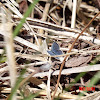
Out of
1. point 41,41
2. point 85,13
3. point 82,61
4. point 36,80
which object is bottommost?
point 36,80

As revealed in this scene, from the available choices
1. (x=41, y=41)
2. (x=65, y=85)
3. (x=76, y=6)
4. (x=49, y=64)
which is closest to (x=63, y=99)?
(x=65, y=85)

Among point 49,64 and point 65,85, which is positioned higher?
point 49,64

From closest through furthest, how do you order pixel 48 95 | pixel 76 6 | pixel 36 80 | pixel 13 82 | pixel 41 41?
pixel 13 82 < pixel 48 95 < pixel 36 80 < pixel 41 41 < pixel 76 6

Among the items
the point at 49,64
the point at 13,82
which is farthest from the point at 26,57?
the point at 13,82

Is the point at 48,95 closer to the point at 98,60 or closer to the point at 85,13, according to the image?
the point at 98,60

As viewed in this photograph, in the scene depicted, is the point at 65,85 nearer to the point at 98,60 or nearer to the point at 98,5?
the point at 98,60

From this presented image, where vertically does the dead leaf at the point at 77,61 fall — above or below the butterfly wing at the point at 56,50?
below

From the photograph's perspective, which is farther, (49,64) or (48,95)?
(49,64)

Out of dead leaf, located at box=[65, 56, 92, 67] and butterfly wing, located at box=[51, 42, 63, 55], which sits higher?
butterfly wing, located at box=[51, 42, 63, 55]

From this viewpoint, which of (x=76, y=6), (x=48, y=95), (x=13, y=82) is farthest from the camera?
(x=76, y=6)
